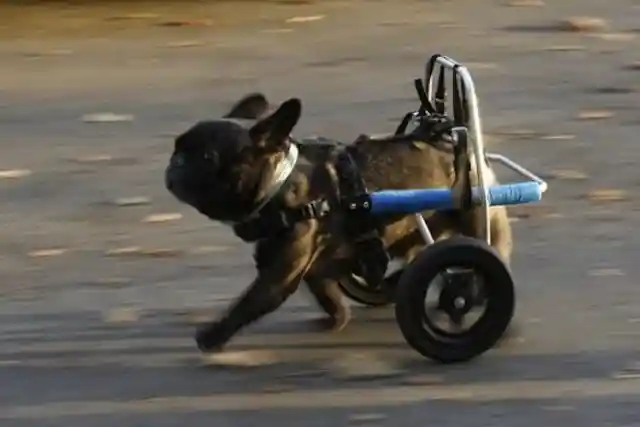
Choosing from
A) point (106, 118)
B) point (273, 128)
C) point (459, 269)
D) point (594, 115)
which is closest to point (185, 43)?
point (106, 118)

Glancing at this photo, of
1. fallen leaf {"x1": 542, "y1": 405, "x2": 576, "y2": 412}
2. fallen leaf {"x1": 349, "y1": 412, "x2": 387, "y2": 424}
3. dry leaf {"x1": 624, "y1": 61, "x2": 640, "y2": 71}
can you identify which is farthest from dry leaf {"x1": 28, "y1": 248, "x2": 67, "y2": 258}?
dry leaf {"x1": 624, "y1": 61, "x2": 640, "y2": 71}

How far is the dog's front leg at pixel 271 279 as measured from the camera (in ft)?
15.0

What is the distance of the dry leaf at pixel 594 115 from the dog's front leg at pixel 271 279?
331 cm

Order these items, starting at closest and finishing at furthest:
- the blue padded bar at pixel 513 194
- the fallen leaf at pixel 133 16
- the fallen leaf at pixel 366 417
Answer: the fallen leaf at pixel 366 417
the blue padded bar at pixel 513 194
the fallen leaf at pixel 133 16

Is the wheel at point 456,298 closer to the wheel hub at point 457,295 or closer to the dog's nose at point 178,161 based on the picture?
the wheel hub at point 457,295

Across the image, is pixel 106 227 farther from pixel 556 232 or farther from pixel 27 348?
pixel 556 232

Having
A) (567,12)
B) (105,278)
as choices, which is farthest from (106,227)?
(567,12)

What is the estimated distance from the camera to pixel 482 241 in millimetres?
4609

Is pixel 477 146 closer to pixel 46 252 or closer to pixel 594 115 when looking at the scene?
pixel 46 252

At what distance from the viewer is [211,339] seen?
466 centimetres

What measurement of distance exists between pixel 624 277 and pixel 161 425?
195 centimetres

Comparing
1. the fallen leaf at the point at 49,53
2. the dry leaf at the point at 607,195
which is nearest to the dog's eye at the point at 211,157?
the dry leaf at the point at 607,195

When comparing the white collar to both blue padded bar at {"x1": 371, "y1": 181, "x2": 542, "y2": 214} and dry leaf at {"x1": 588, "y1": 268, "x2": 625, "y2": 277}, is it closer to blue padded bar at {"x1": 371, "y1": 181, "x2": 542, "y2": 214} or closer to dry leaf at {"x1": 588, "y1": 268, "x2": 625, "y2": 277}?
blue padded bar at {"x1": 371, "y1": 181, "x2": 542, "y2": 214}

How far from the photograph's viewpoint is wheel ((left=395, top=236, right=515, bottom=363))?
4516mm
